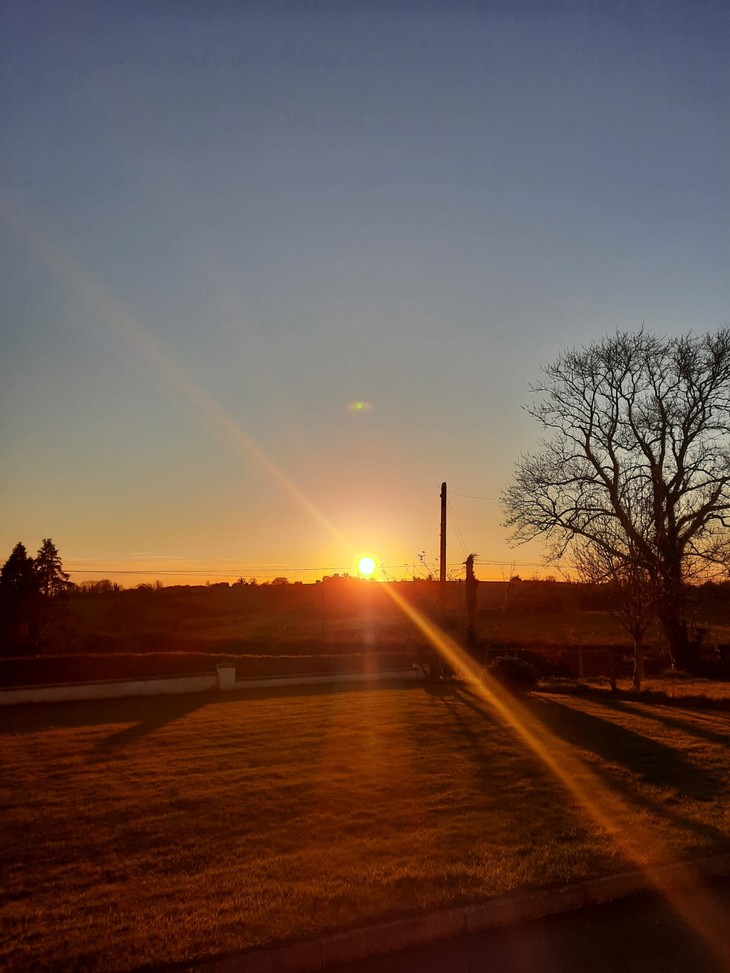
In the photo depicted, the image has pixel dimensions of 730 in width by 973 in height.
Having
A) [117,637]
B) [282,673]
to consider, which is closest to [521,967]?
[282,673]

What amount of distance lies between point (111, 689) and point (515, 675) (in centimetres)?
1100

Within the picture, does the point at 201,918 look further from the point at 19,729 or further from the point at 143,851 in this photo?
the point at 19,729

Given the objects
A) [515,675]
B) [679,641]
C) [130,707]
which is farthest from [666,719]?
[679,641]

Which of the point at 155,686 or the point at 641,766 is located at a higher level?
the point at 641,766

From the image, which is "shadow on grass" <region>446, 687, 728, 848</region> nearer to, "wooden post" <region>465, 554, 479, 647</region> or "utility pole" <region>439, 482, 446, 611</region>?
"utility pole" <region>439, 482, 446, 611</region>

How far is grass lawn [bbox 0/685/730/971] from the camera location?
5.27 metres

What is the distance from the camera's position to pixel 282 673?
85.3 ft

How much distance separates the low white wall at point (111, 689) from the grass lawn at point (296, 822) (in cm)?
498

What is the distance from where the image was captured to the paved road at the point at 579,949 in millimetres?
4781

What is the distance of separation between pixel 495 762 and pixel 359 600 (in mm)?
44705

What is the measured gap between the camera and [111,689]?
20797mm

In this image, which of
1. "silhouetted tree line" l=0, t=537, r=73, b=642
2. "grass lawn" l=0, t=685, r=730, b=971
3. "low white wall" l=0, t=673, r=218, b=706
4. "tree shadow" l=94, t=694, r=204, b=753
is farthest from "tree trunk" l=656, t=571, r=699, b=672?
"silhouetted tree line" l=0, t=537, r=73, b=642

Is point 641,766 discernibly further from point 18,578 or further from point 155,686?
point 18,578

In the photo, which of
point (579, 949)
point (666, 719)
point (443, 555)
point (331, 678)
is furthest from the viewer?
point (443, 555)
